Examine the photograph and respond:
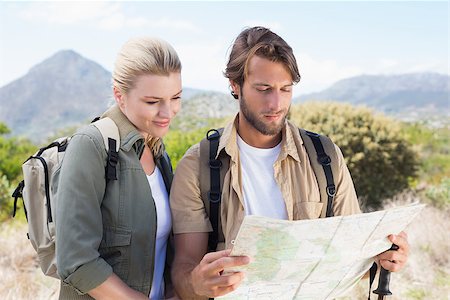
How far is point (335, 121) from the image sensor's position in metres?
8.60

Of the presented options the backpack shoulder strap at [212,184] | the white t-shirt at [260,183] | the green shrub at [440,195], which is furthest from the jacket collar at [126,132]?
the green shrub at [440,195]

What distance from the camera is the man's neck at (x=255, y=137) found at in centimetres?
265

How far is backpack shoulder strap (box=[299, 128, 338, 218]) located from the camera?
101 inches

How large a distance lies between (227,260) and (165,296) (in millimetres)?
Result: 620

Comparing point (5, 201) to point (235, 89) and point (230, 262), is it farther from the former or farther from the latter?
point (230, 262)

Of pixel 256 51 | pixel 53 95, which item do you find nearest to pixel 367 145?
pixel 256 51

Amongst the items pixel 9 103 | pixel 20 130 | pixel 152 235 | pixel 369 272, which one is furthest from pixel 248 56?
pixel 9 103

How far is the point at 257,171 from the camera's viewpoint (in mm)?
2594

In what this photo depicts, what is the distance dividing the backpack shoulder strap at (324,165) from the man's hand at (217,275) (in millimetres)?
638

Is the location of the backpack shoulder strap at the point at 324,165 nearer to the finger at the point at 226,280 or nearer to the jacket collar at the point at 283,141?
the jacket collar at the point at 283,141

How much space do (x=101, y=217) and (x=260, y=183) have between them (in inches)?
28.0

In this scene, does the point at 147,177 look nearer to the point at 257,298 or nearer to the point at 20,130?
the point at 257,298

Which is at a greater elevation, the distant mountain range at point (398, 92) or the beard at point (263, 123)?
the beard at point (263, 123)

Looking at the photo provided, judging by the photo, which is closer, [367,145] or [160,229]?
[160,229]
